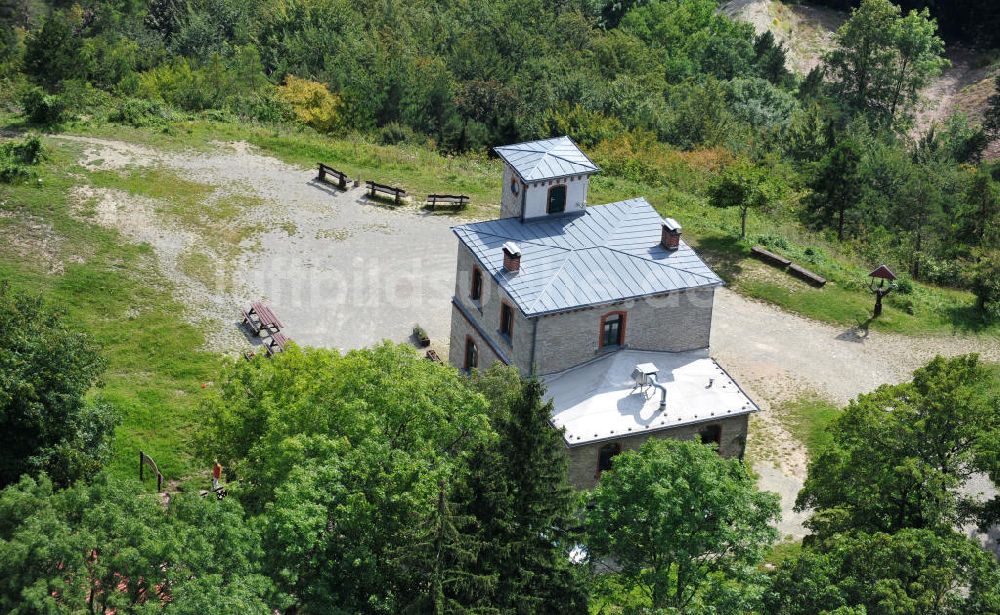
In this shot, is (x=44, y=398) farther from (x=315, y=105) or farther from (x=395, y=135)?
(x=395, y=135)

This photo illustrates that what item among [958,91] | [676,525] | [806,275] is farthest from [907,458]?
[958,91]

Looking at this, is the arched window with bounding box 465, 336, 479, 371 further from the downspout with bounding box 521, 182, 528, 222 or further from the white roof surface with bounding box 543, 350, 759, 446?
the downspout with bounding box 521, 182, 528, 222

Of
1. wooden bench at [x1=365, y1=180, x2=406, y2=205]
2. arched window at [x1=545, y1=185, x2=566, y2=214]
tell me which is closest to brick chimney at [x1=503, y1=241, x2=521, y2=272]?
arched window at [x1=545, y1=185, x2=566, y2=214]

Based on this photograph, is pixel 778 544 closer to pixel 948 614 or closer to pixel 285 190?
pixel 948 614

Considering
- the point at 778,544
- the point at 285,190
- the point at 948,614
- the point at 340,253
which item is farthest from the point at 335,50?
the point at 948,614

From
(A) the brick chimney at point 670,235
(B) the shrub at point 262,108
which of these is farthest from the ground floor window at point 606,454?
(B) the shrub at point 262,108

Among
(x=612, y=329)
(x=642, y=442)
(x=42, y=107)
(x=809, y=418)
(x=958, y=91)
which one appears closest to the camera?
(x=642, y=442)

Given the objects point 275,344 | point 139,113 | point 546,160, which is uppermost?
point 546,160
